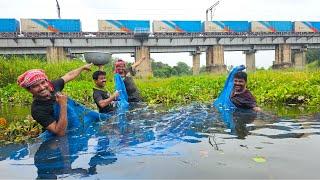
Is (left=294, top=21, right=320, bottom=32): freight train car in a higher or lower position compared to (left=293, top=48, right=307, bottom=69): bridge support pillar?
higher

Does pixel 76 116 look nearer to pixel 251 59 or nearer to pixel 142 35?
pixel 142 35

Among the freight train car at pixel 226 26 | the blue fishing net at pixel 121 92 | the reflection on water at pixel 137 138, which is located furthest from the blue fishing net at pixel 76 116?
the freight train car at pixel 226 26

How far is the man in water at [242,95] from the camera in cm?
766

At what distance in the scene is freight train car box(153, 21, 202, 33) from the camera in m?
44.2

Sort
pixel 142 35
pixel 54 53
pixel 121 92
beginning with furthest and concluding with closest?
pixel 142 35 < pixel 54 53 < pixel 121 92

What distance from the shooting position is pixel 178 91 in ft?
45.4

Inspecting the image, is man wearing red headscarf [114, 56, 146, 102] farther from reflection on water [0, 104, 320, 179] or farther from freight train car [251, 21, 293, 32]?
freight train car [251, 21, 293, 32]

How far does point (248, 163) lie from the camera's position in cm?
405

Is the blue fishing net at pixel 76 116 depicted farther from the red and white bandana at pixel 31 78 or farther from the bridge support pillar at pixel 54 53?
the bridge support pillar at pixel 54 53

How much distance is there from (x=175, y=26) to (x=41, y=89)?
4025 centimetres

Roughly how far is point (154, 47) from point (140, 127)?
37941 millimetres

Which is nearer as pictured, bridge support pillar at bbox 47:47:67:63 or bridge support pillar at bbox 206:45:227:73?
bridge support pillar at bbox 47:47:67:63

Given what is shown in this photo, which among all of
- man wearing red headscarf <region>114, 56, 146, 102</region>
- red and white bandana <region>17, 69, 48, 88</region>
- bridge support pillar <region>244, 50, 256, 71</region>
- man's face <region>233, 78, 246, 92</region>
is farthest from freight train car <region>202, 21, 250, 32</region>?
red and white bandana <region>17, 69, 48, 88</region>

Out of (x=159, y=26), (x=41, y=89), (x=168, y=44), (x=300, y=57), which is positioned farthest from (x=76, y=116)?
(x=300, y=57)
